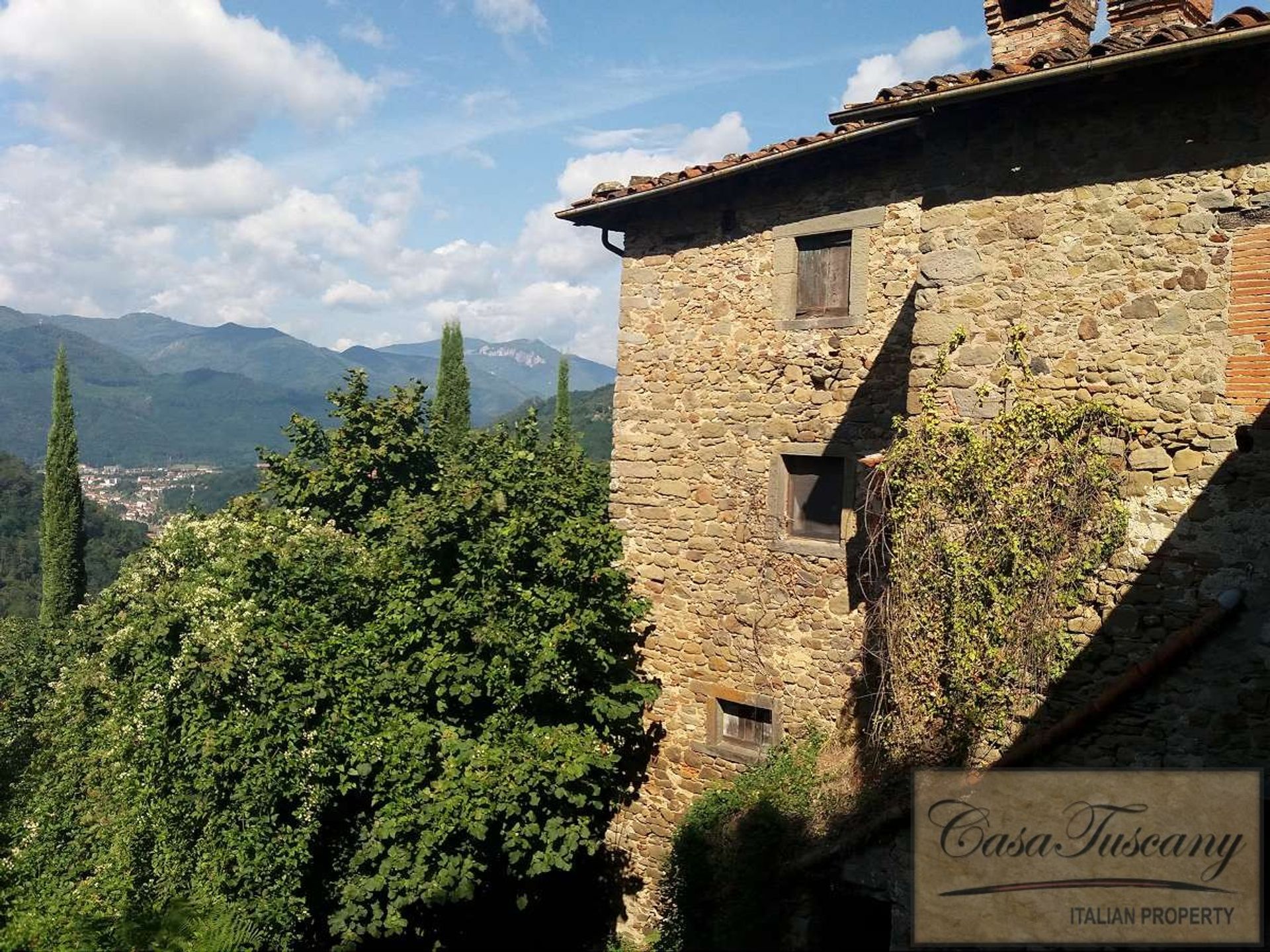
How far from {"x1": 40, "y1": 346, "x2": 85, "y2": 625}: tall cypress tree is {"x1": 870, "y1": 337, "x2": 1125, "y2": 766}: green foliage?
85.6 feet

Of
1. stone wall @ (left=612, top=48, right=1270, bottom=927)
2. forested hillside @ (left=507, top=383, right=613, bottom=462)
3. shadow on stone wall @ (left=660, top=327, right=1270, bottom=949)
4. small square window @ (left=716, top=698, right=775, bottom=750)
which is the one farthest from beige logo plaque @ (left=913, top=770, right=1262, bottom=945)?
forested hillside @ (left=507, top=383, right=613, bottom=462)

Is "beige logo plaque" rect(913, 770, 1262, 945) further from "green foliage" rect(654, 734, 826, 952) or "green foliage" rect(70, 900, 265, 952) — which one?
"green foliage" rect(70, 900, 265, 952)

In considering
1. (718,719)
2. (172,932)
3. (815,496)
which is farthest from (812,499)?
(172,932)

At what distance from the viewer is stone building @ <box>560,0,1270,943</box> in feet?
19.8

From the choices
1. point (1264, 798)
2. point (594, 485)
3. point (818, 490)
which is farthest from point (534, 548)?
point (1264, 798)

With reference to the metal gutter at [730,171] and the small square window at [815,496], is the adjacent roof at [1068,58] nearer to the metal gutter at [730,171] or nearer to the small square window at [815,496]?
the metal gutter at [730,171]

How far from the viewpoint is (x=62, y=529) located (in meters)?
26.8

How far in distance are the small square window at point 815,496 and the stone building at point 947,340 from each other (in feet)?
0.10

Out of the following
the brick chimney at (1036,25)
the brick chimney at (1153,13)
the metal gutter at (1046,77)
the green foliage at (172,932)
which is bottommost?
the green foliage at (172,932)

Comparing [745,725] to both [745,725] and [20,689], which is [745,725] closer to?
[745,725]

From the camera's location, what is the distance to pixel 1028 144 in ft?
23.0

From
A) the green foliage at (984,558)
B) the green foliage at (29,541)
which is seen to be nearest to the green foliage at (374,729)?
the green foliage at (984,558)

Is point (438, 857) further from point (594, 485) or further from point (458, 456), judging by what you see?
point (458, 456)

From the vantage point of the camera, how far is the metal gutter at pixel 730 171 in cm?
838
